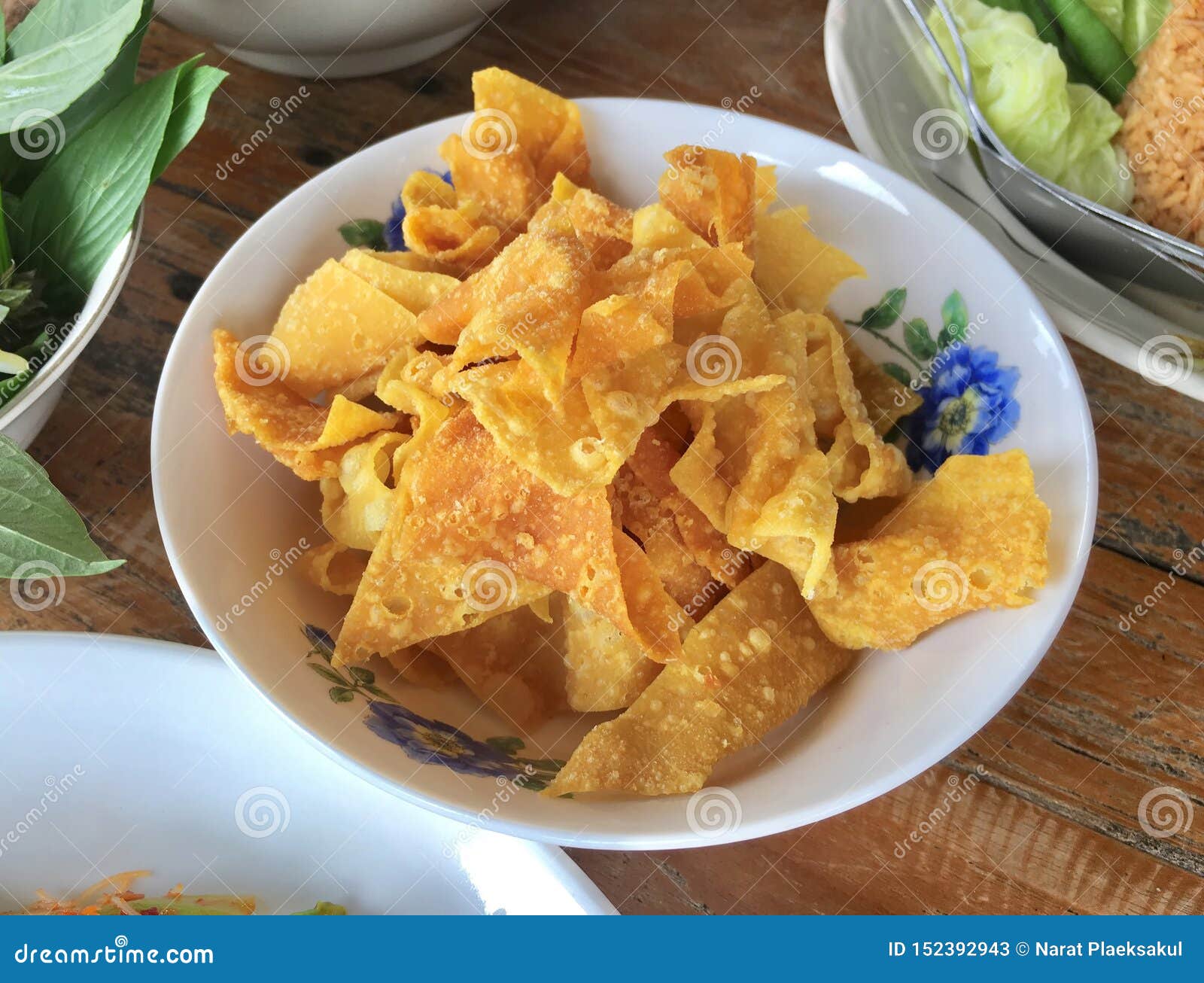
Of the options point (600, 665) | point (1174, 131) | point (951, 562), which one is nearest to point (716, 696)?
point (600, 665)

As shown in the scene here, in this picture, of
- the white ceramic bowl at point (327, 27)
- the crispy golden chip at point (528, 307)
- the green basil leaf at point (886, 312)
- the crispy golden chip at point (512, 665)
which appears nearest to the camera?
the crispy golden chip at point (528, 307)

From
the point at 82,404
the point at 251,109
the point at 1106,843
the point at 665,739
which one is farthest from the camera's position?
the point at 251,109

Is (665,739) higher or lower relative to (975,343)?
lower

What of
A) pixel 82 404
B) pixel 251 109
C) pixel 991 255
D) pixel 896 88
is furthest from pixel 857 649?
pixel 251 109

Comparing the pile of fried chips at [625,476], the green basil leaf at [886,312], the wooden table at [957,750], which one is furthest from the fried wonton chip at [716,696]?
the green basil leaf at [886,312]

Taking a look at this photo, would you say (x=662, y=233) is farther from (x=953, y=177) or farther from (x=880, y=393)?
(x=953, y=177)

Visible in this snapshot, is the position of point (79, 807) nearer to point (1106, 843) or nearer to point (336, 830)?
point (336, 830)

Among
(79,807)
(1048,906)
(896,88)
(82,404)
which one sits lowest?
(1048,906)

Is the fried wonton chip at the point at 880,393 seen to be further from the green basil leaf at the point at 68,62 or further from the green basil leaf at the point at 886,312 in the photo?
the green basil leaf at the point at 68,62
